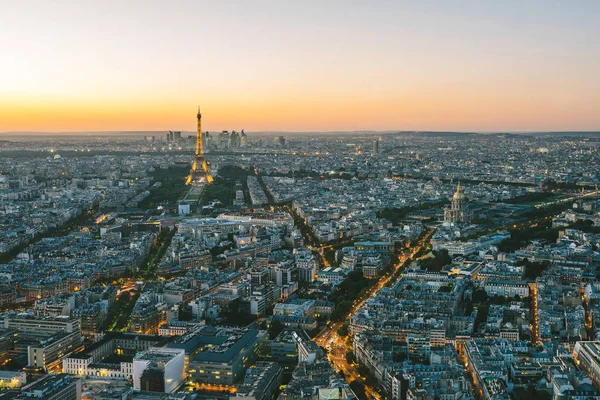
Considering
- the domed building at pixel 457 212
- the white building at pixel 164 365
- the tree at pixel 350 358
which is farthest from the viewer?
the domed building at pixel 457 212

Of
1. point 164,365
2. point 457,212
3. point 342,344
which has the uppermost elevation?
point 457,212

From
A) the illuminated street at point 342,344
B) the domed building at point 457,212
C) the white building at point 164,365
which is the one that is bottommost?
the illuminated street at point 342,344

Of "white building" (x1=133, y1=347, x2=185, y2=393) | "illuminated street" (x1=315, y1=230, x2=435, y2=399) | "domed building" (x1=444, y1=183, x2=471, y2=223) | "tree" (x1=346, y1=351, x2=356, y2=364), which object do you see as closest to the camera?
"white building" (x1=133, y1=347, x2=185, y2=393)

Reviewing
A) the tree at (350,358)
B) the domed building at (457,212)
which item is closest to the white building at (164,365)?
the tree at (350,358)

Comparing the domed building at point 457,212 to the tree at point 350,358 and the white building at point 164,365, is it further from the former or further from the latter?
the white building at point 164,365

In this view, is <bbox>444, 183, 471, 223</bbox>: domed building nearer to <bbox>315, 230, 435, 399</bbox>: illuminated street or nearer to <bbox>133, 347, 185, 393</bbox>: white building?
<bbox>315, 230, 435, 399</bbox>: illuminated street

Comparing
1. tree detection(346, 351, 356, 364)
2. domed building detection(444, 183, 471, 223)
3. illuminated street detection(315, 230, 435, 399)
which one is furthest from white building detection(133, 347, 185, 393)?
domed building detection(444, 183, 471, 223)

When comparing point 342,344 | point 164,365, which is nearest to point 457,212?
point 342,344

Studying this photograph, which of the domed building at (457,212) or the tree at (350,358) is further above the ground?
the domed building at (457,212)

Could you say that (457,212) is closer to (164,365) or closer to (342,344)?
(342,344)

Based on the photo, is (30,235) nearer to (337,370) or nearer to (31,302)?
(31,302)

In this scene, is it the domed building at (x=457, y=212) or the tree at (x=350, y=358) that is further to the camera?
the domed building at (x=457, y=212)
